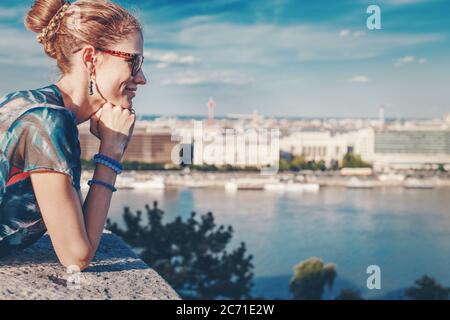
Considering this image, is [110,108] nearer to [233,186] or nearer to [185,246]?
[185,246]

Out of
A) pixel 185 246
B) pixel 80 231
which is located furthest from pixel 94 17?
pixel 185 246

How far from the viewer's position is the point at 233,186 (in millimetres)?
12938

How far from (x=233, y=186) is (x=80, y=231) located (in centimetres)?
1246

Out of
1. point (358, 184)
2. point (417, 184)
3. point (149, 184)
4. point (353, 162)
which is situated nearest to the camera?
point (149, 184)

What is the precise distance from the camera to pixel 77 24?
51 cm

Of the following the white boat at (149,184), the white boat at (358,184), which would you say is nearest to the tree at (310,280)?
the white boat at (149,184)

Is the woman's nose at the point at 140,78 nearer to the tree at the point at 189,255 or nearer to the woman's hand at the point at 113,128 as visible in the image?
the woman's hand at the point at 113,128

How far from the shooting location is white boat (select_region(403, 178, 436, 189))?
556 inches

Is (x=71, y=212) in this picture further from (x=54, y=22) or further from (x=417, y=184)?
(x=417, y=184)

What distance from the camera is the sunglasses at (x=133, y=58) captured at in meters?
0.52

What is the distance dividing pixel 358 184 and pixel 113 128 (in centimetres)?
1381

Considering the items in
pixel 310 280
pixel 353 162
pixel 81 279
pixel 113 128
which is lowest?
pixel 310 280

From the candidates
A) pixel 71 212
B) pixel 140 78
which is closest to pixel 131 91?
pixel 140 78

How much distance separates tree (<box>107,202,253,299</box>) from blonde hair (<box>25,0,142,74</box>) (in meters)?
1.77
